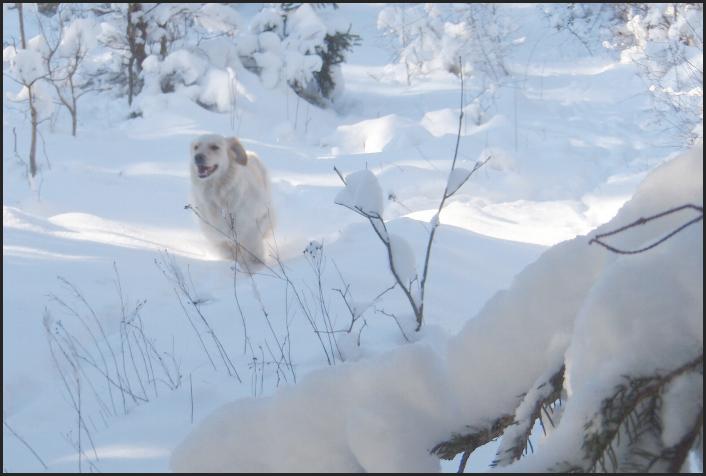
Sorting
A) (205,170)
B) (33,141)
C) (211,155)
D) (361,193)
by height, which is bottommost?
(33,141)

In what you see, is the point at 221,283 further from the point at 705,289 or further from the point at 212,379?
the point at 705,289

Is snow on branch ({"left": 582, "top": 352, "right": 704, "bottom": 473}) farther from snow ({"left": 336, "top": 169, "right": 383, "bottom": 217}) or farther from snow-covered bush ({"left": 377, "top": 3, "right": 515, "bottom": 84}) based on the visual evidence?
snow-covered bush ({"left": 377, "top": 3, "right": 515, "bottom": 84})

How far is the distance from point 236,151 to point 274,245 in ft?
3.09

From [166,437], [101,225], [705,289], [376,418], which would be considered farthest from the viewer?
[101,225]

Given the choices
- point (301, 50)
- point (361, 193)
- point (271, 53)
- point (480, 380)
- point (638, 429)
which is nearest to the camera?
point (638, 429)

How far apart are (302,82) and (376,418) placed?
12558 mm

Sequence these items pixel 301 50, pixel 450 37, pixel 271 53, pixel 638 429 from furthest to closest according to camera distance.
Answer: pixel 450 37 < pixel 301 50 < pixel 271 53 < pixel 638 429

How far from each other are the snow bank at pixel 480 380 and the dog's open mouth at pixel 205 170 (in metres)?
5.22

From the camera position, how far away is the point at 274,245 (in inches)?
253

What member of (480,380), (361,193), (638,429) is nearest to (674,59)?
(361,193)

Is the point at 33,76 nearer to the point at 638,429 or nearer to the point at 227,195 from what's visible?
the point at 227,195

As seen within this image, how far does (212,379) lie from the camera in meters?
2.92

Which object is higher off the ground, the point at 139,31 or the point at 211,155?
the point at 211,155

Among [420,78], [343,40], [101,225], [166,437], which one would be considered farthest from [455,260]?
[420,78]
